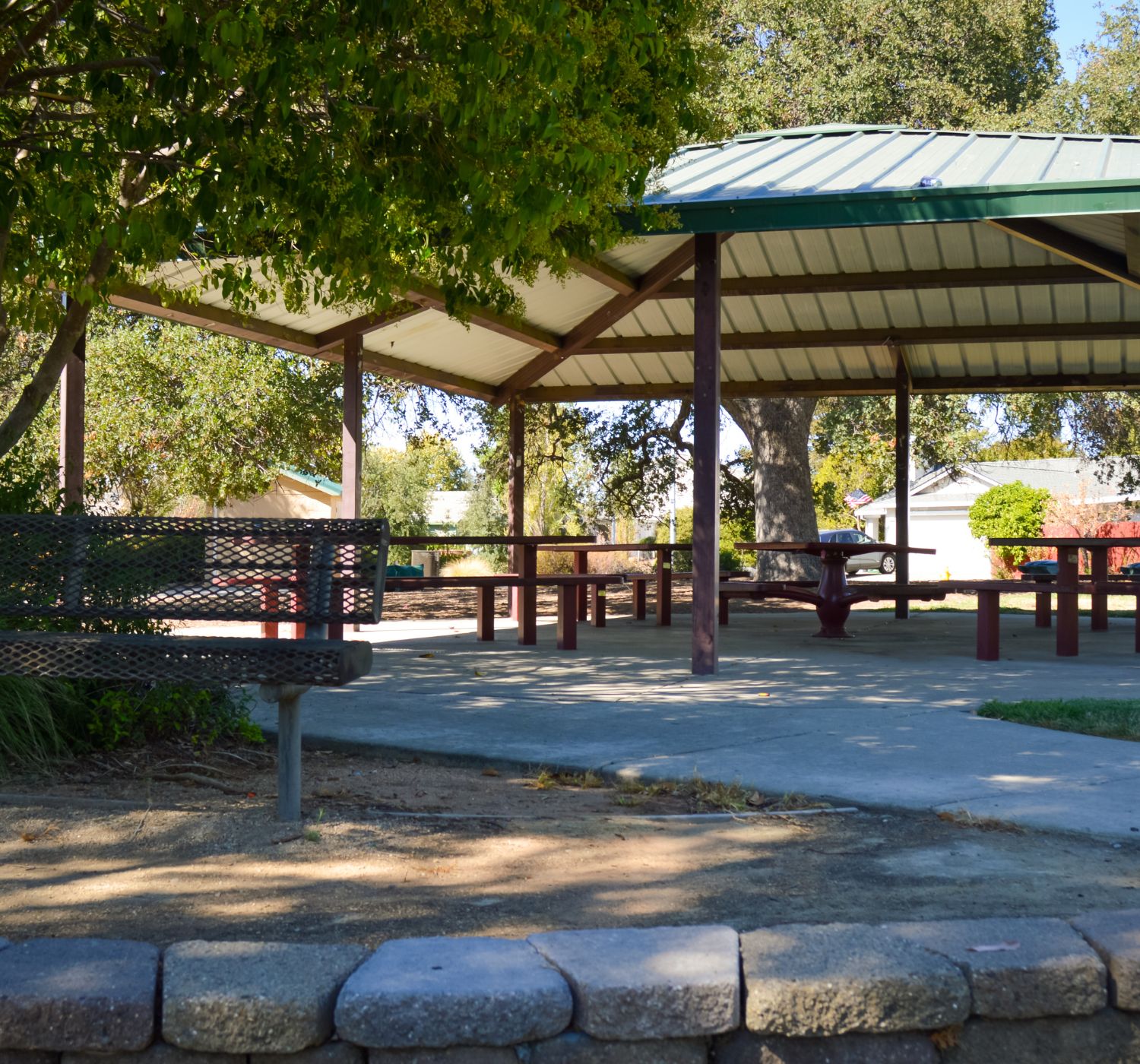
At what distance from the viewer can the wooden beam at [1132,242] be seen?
27.8 ft

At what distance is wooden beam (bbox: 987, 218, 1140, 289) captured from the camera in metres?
8.62

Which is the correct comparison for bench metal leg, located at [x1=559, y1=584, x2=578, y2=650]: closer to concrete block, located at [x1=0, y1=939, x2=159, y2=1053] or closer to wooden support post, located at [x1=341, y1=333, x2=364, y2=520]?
wooden support post, located at [x1=341, y1=333, x2=364, y2=520]

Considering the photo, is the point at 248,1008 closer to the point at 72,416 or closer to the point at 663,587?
the point at 72,416

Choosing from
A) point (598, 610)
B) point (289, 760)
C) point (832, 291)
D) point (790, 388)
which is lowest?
point (289, 760)

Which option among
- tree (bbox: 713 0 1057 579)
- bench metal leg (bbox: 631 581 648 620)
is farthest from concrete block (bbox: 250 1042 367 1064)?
tree (bbox: 713 0 1057 579)

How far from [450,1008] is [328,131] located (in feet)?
16.4

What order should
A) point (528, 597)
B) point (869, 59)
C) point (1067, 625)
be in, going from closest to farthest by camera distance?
1. point (1067, 625)
2. point (528, 597)
3. point (869, 59)

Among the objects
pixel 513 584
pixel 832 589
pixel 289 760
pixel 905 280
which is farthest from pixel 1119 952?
pixel 905 280

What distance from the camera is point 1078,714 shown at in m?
6.75

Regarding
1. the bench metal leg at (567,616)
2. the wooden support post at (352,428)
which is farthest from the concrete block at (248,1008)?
the wooden support post at (352,428)

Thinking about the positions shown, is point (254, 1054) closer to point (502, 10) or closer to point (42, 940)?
point (42, 940)

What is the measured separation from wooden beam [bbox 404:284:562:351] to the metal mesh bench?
14.8 feet

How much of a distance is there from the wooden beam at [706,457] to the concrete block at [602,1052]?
6241mm

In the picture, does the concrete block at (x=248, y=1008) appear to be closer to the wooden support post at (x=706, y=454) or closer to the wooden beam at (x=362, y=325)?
the wooden support post at (x=706, y=454)
